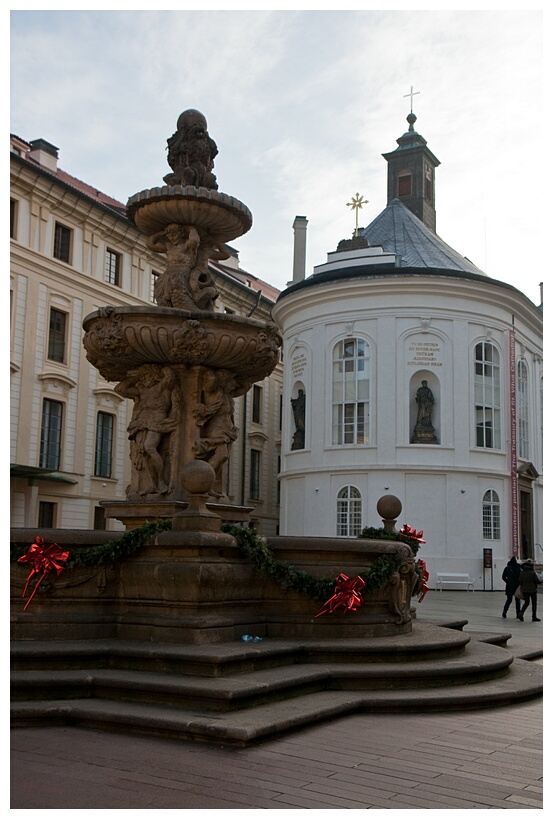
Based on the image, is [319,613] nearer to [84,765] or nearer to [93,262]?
[84,765]

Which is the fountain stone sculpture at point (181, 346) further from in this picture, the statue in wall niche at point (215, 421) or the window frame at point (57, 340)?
the window frame at point (57, 340)

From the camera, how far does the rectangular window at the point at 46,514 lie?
99.2 ft

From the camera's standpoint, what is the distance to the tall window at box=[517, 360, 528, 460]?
34562mm

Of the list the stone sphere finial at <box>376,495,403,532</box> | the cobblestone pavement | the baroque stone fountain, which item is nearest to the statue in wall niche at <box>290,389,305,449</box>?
the baroque stone fountain

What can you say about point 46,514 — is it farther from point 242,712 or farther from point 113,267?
point 242,712

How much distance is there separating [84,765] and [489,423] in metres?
29.0

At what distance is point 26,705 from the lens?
20.1 ft

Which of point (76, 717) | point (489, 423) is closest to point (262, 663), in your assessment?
point (76, 717)

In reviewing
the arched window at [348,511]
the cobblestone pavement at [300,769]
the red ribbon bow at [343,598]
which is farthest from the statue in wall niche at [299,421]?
the cobblestone pavement at [300,769]

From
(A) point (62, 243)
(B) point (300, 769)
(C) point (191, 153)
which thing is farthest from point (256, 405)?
(B) point (300, 769)

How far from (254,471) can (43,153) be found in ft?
59.2

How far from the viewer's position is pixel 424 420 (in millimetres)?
31609

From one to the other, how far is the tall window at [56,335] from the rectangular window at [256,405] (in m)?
13.6

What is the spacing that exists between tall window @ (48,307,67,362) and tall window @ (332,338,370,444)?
10128mm
